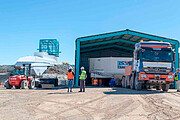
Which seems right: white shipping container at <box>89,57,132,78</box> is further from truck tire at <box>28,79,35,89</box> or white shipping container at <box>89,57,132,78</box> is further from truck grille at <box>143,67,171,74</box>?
truck grille at <box>143,67,171,74</box>

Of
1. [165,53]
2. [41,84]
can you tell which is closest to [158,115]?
[165,53]

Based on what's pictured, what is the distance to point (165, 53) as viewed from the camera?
1401 cm

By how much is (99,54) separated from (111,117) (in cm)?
2889

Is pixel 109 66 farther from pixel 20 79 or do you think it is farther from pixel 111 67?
pixel 20 79

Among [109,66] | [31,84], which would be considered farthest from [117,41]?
[31,84]

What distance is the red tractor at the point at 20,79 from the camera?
18.0 m

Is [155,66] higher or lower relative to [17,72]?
higher


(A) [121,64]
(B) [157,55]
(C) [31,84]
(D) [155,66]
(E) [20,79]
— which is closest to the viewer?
(D) [155,66]

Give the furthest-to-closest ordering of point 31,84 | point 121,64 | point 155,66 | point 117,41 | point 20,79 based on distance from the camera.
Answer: point 117,41 < point 121,64 < point 31,84 < point 20,79 < point 155,66

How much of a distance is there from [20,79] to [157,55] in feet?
37.9

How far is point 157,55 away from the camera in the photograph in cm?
1395

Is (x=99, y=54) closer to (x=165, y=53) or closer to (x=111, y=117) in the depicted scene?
(x=165, y=53)

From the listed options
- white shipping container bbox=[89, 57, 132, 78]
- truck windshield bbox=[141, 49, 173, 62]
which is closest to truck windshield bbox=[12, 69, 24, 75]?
white shipping container bbox=[89, 57, 132, 78]

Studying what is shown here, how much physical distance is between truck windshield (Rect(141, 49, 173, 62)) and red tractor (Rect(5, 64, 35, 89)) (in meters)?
10.2
